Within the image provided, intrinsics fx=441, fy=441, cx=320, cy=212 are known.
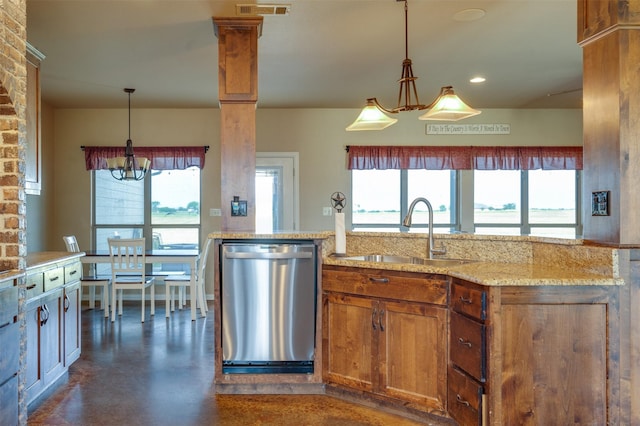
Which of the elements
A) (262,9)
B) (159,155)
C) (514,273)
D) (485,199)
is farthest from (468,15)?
(159,155)

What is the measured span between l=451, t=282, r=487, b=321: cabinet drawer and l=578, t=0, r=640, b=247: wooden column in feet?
2.28

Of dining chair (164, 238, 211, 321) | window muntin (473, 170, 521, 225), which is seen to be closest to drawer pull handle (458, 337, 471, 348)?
dining chair (164, 238, 211, 321)

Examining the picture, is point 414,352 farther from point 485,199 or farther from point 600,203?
point 485,199

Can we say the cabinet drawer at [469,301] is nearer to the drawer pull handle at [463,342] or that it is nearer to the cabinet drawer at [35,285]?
the drawer pull handle at [463,342]

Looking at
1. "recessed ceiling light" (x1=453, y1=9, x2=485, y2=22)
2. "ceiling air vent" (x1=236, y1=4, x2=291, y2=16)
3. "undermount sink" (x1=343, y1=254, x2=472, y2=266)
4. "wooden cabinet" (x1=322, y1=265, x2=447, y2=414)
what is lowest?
"wooden cabinet" (x1=322, y1=265, x2=447, y2=414)

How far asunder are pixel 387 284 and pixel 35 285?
2.09 metres

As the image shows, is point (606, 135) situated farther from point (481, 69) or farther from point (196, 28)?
point (196, 28)

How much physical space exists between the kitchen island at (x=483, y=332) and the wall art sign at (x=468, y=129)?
11.7 feet

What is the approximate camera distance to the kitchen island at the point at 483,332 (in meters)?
2.03

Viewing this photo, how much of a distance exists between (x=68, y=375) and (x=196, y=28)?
9.08 ft

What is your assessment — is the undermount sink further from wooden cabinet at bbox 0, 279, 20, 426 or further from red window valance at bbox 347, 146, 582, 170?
red window valance at bbox 347, 146, 582, 170

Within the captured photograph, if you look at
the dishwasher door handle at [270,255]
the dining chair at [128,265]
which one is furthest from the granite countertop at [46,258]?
the dining chair at [128,265]

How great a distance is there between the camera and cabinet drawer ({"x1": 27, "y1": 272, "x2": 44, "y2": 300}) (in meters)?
2.55

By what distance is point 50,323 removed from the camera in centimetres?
283
